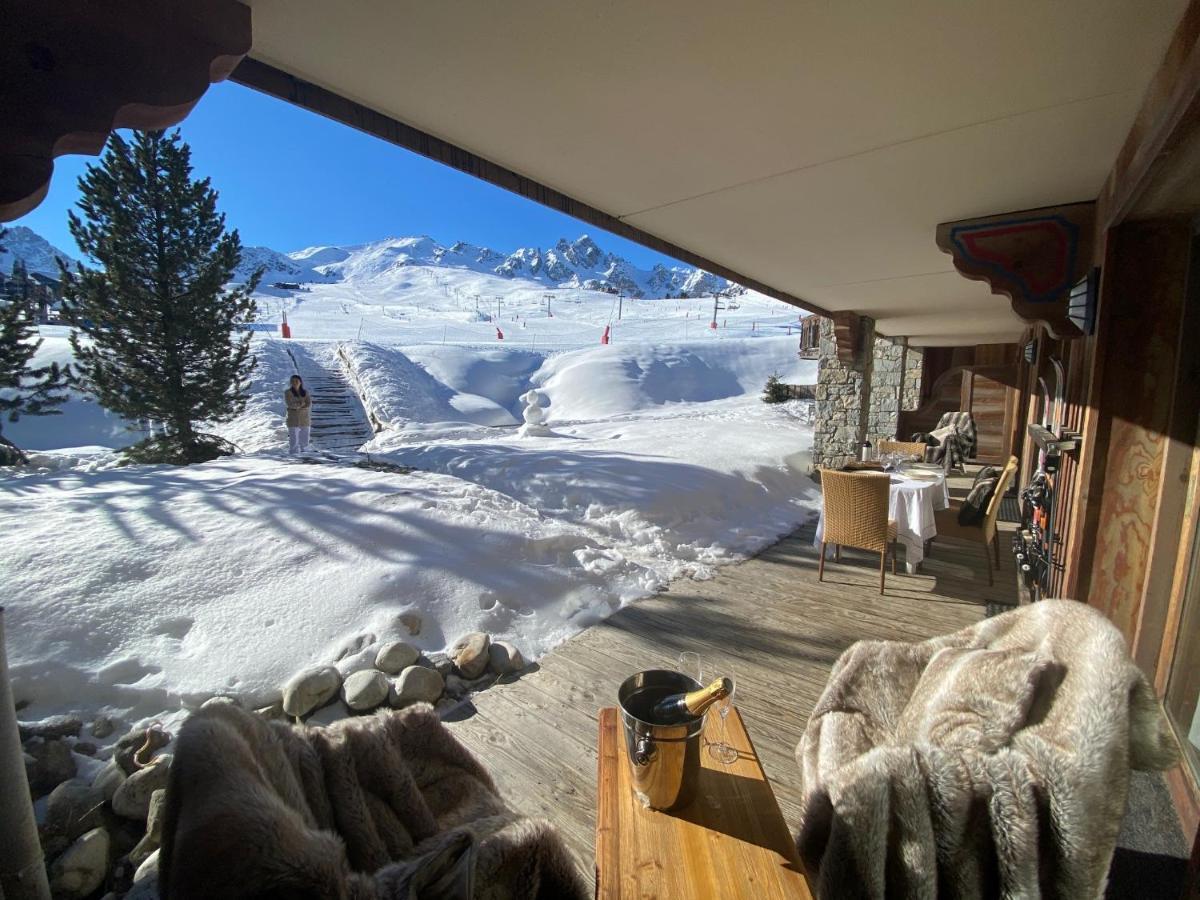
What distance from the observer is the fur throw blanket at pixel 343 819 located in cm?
66

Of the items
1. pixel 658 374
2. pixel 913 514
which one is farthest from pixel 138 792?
pixel 658 374

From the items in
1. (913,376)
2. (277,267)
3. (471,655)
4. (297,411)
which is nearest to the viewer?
(471,655)

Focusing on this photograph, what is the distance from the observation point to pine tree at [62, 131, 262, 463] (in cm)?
870

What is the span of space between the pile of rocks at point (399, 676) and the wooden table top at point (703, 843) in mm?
1537

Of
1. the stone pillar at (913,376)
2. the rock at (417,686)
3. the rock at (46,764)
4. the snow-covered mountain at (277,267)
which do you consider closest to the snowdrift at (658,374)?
the stone pillar at (913,376)

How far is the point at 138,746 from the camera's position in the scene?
1.93m

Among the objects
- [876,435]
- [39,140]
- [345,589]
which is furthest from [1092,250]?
[876,435]

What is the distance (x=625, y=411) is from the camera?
18219 mm

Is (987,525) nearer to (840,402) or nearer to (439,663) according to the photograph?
(840,402)

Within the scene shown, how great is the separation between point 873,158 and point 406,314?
50.2 m

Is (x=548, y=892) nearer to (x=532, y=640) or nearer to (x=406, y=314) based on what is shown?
(x=532, y=640)

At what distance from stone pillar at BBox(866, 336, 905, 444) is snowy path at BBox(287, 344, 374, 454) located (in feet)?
33.1

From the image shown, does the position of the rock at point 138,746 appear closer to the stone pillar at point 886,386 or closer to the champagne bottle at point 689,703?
the champagne bottle at point 689,703

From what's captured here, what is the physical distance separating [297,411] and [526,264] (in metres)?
145
